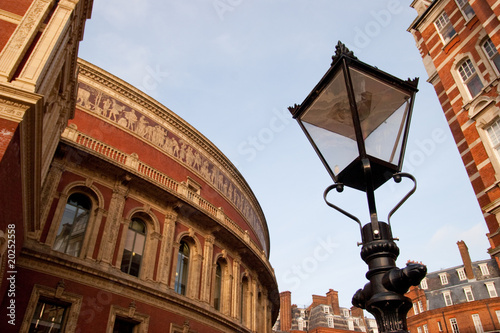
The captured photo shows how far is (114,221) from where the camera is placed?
14.8m

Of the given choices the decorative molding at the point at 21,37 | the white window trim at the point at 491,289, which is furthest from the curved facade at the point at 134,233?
the white window trim at the point at 491,289

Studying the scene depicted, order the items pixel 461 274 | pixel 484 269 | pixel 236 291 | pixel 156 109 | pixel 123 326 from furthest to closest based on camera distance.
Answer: pixel 461 274, pixel 484 269, pixel 156 109, pixel 236 291, pixel 123 326

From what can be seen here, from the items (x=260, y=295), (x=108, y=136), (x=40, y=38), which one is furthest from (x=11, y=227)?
(x=260, y=295)

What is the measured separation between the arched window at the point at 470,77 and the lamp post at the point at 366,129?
13.1 metres

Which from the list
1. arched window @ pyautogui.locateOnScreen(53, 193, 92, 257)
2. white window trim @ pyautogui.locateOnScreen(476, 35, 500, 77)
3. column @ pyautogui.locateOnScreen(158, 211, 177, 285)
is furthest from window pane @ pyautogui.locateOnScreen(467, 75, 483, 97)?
arched window @ pyautogui.locateOnScreen(53, 193, 92, 257)

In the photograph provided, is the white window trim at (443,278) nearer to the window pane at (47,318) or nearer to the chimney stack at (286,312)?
the chimney stack at (286,312)

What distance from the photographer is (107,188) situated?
15.3 m

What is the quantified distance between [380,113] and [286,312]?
43485 millimetres

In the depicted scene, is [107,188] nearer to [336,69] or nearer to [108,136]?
[108,136]

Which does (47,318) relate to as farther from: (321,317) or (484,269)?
(484,269)

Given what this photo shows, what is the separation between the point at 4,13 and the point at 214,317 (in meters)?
14.0

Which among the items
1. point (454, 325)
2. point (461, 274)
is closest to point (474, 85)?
point (454, 325)

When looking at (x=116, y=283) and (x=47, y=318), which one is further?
(x=116, y=283)

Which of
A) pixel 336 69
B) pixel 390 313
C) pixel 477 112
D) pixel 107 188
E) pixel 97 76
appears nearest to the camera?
pixel 390 313
